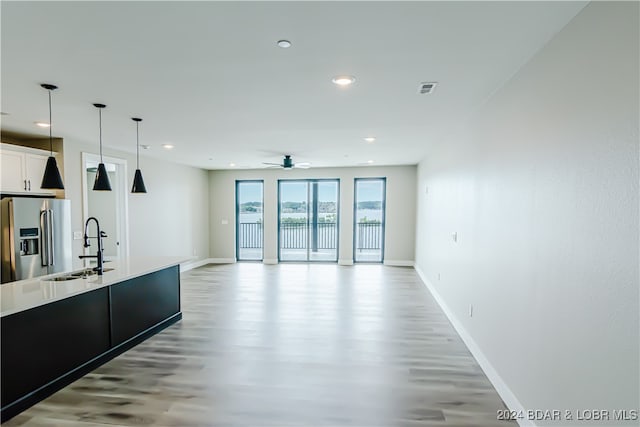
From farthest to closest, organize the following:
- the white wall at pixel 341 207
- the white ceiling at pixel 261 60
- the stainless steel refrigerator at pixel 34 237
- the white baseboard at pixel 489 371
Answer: the white wall at pixel 341 207, the stainless steel refrigerator at pixel 34 237, the white baseboard at pixel 489 371, the white ceiling at pixel 261 60

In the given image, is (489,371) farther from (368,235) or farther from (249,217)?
(249,217)

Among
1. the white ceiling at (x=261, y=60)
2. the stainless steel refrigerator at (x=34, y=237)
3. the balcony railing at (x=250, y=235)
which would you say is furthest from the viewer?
the balcony railing at (x=250, y=235)

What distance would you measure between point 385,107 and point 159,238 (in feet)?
18.3

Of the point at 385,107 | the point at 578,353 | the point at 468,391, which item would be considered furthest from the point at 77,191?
the point at 578,353

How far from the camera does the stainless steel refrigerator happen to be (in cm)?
389

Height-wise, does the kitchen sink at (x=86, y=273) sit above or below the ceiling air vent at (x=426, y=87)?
below

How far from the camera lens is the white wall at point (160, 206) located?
15.9ft

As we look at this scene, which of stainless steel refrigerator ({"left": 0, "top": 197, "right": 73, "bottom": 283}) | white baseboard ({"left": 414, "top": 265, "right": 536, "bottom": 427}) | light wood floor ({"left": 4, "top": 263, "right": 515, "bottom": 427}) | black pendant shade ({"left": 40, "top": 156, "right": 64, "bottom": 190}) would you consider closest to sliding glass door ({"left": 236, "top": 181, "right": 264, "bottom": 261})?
light wood floor ({"left": 4, "top": 263, "right": 515, "bottom": 427})

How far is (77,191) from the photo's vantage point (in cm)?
486

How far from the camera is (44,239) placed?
13.8 feet

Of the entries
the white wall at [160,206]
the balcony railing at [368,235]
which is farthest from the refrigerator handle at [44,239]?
the balcony railing at [368,235]

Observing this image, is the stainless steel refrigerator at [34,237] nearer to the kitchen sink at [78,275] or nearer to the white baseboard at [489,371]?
the kitchen sink at [78,275]

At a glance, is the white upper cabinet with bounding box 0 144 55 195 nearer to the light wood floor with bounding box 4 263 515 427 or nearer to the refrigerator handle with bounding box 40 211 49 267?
the refrigerator handle with bounding box 40 211 49 267

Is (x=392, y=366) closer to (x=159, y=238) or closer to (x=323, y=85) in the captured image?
(x=323, y=85)
